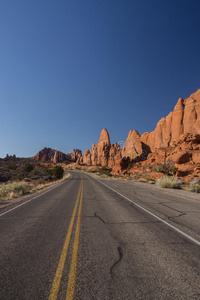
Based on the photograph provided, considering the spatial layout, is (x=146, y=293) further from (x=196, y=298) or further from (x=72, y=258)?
(x=72, y=258)

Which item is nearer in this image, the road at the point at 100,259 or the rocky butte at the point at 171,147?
the road at the point at 100,259

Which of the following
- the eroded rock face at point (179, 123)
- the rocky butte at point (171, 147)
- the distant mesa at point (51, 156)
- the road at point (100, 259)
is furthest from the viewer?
the distant mesa at point (51, 156)

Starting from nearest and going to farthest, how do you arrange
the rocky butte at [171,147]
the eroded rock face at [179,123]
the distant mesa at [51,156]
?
the rocky butte at [171,147] → the eroded rock face at [179,123] → the distant mesa at [51,156]

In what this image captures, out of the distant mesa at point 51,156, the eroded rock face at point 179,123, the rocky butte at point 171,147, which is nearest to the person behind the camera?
the rocky butte at point 171,147

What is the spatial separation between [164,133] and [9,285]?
60.2 metres

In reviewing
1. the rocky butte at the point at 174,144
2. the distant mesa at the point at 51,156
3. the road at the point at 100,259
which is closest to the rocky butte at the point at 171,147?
the rocky butte at the point at 174,144

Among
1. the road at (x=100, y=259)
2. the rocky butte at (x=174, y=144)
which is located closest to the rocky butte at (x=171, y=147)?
the rocky butte at (x=174, y=144)

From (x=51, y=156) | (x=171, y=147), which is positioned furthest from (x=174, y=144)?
(x=51, y=156)

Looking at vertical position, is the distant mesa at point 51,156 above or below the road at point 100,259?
above

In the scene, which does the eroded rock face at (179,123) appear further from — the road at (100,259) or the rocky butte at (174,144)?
the road at (100,259)

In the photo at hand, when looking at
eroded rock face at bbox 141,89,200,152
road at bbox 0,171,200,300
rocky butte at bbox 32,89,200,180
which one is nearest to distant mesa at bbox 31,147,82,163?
rocky butte at bbox 32,89,200,180

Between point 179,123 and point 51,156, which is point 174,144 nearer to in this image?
point 179,123

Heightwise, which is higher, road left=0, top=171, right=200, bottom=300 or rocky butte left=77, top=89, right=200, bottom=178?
rocky butte left=77, top=89, right=200, bottom=178

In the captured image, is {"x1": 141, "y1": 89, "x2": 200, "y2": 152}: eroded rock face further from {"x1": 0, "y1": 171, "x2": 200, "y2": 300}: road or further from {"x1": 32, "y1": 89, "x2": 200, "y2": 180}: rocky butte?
Answer: {"x1": 0, "y1": 171, "x2": 200, "y2": 300}: road
